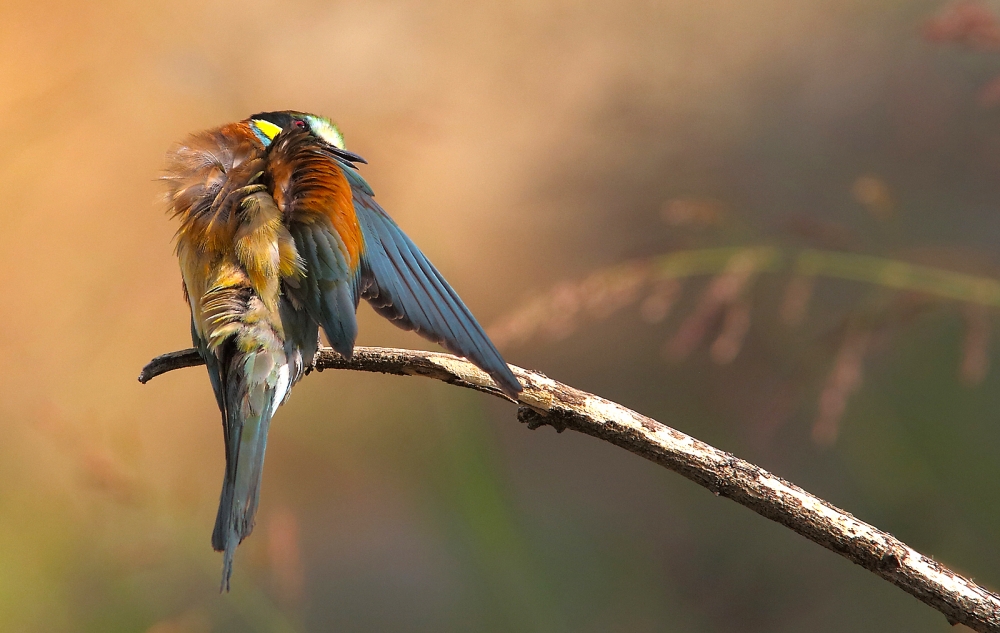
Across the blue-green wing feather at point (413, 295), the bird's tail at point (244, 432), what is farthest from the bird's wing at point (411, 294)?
the bird's tail at point (244, 432)

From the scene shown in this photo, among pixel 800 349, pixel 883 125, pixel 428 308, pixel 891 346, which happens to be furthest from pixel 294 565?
pixel 883 125

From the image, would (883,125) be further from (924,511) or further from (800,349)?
(924,511)

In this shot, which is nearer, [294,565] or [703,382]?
[294,565]

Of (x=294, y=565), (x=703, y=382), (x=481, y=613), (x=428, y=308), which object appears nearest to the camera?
(x=428, y=308)

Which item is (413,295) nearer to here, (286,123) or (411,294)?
(411,294)

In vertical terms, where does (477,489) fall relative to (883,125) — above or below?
below

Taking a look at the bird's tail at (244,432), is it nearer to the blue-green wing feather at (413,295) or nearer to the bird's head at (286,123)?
the blue-green wing feather at (413,295)

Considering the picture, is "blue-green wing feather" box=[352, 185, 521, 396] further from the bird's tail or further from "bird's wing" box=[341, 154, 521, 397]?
the bird's tail
